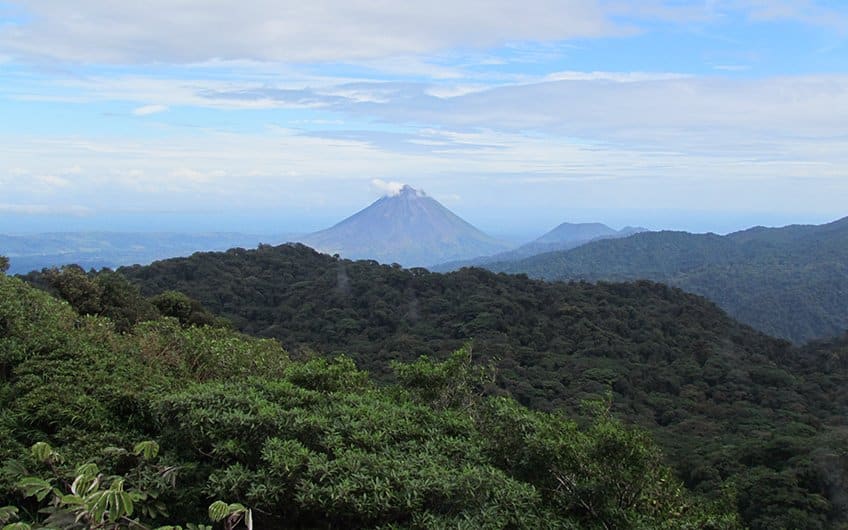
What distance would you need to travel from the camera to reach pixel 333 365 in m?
5.53

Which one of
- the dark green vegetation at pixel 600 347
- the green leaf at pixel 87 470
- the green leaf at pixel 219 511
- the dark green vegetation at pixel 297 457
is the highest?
the green leaf at pixel 87 470

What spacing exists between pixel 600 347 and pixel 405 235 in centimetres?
10181

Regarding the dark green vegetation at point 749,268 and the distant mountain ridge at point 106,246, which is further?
the distant mountain ridge at point 106,246

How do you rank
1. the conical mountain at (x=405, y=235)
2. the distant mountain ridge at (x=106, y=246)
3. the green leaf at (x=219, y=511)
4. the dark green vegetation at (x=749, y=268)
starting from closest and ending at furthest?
1. the green leaf at (x=219, y=511)
2. the dark green vegetation at (x=749, y=268)
3. the distant mountain ridge at (x=106, y=246)
4. the conical mountain at (x=405, y=235)

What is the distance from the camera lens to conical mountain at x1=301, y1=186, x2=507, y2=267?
120m

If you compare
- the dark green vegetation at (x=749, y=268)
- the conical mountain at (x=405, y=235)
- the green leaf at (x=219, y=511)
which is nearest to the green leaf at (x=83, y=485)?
the green leaf at (x=219, y=511)

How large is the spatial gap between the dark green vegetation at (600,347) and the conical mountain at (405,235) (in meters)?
77.7

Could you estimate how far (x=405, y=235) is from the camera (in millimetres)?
130125

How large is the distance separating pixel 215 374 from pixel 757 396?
23.3m

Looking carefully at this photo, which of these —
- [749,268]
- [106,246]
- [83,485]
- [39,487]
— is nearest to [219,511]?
[83,485]

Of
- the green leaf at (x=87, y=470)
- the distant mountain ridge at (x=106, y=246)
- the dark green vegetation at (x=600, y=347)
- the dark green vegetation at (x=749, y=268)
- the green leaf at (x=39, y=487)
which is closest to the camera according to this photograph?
the green leaf at (x=39, y=487)

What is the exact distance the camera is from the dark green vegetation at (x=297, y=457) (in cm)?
342

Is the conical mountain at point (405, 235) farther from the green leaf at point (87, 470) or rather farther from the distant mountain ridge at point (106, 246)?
the green leaf at point (87, 470)

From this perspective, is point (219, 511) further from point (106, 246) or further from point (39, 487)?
point (106, 246)
